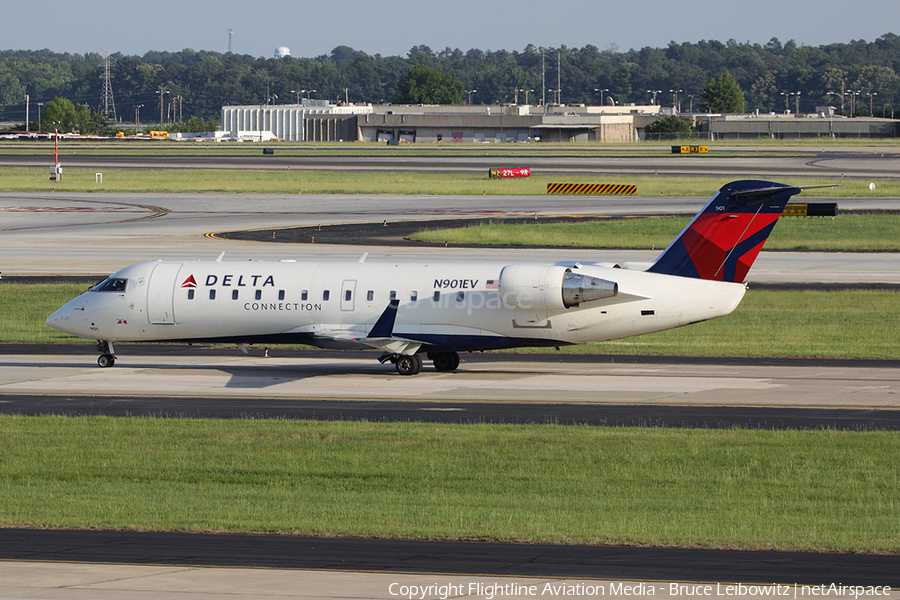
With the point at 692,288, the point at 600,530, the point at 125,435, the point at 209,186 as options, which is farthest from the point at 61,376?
the point at 209,186

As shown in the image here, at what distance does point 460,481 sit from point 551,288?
42.3 feet

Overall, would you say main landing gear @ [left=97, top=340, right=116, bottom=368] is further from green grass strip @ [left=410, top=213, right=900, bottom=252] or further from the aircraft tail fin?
green grass strip @ [left=410, top=213, right=900, bottom=252]

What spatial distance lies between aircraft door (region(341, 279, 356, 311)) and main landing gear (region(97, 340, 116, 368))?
8974 mm

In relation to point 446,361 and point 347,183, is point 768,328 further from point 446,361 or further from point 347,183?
point 347,183

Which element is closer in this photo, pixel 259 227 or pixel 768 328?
pixel 768 328

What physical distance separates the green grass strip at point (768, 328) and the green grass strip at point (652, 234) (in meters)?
19.9

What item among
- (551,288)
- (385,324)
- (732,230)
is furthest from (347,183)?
(732,230)

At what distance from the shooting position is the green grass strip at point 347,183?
107 metres

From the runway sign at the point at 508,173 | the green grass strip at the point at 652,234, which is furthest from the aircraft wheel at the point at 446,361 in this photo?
the runway sign at the point at 508,173

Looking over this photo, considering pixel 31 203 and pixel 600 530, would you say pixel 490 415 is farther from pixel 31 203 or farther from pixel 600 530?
pixel 31 203

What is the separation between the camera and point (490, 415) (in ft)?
98.6

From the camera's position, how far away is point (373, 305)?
35906mm

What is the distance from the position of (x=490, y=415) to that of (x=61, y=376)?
15.6 m

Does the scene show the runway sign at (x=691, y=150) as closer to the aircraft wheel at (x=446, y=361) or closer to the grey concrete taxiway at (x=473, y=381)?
the grey concrete taxiway at (x=473, y=381)
